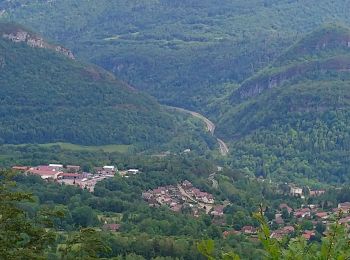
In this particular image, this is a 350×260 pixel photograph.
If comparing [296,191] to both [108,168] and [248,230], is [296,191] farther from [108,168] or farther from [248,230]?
[248,230]

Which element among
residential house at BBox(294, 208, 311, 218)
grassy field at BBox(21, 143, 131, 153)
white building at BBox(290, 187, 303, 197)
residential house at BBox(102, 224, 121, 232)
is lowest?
grassy field at BBox(21, 143, 131, 153)

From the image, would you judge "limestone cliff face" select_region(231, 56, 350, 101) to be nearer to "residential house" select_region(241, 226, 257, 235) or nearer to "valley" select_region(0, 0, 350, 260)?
"valley" select_region(0, 0, 350, 260)

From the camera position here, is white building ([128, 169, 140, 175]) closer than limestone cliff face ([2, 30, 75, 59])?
Yes

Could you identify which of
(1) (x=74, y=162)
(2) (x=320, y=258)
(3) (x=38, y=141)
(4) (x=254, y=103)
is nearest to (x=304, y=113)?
(4) (x=254, y=103)

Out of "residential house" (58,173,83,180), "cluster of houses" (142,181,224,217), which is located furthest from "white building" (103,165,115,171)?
"cluster of houses" (142,181,224,217)

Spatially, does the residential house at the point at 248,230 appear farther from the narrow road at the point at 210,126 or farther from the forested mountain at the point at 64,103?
the forested mountain at the point at 64,103

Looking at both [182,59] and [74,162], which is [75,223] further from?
[182,59]
